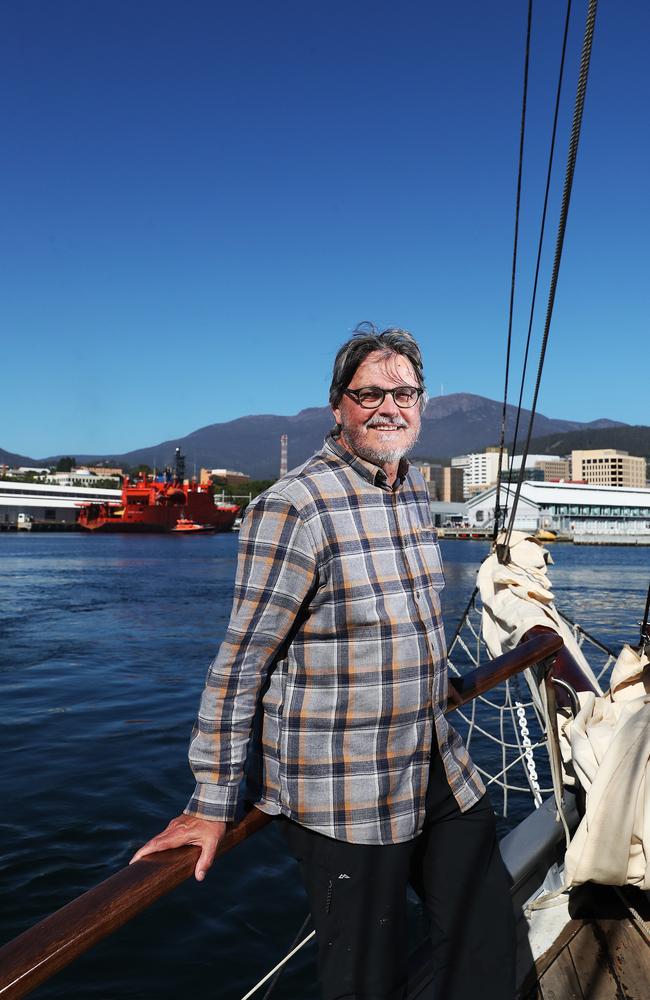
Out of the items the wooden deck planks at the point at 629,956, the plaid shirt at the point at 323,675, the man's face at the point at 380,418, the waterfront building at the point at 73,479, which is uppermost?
the waterfront building at the point at 73,479

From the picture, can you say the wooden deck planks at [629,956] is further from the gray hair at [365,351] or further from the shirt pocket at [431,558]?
the gray hair at [365,351]

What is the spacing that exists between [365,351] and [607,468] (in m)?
156

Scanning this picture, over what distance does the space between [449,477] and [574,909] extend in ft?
624

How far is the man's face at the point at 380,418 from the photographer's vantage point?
1.59 metres

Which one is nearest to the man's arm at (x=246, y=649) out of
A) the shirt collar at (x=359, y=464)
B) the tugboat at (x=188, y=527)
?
the shirt collar at (x=359, y=464)

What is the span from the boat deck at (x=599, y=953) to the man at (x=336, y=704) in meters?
0.74

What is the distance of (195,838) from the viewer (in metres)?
1.29

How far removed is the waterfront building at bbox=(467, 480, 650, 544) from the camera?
2724 inches

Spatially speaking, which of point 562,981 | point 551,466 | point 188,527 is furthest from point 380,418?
point 551,466

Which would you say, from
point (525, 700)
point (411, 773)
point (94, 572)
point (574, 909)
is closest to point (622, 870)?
point (574, 909)

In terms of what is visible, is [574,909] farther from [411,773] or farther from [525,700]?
[525,700]

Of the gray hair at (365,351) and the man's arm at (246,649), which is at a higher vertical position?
the gray hair at (365,351)

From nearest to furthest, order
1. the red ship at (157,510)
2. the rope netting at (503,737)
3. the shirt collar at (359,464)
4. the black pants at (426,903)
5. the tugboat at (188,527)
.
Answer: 1. the black pants at (426,903)
2. the shirt collar at (359,464)
3. the rope netting at (503,737)
4. the red ship at (157,510)
5. the tugboat at (188,527)

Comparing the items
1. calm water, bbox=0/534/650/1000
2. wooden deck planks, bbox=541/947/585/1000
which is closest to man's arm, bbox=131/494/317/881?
wooden deck planks, bbox=541/947/585/1000
